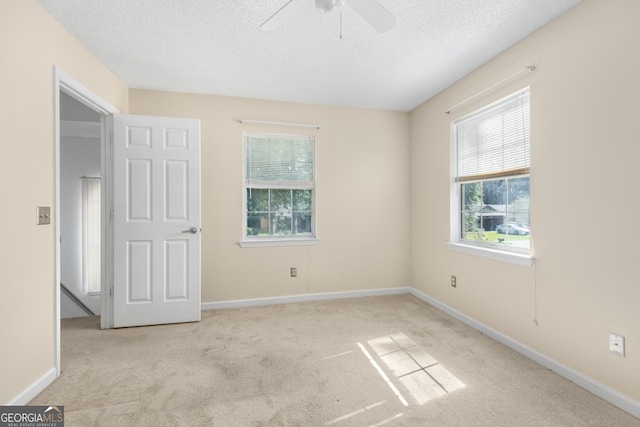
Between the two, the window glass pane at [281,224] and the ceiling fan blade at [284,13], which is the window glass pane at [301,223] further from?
the ceiling fan blade at [284,13]

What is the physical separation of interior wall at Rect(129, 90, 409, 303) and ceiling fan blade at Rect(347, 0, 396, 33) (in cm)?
220

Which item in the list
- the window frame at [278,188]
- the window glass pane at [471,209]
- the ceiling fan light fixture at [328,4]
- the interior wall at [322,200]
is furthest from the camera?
the window frame at [278,188]

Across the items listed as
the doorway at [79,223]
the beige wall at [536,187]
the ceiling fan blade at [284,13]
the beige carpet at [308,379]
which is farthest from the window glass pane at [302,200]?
the doorway at [79,223]

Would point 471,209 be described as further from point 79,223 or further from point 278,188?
point 79,223

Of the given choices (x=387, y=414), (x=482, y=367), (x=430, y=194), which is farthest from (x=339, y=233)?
(x=387, y=414)

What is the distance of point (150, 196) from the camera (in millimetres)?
3031

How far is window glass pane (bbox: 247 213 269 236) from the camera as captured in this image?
12.2 feet

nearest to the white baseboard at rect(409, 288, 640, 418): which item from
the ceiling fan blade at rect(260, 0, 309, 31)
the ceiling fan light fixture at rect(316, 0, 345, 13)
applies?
the ceiling fan light fixture at rect(316, 0, 345, 13)

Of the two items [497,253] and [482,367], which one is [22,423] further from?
[497,253]

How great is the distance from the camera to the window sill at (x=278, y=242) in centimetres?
361

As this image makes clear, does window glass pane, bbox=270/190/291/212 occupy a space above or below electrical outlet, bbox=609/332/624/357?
above

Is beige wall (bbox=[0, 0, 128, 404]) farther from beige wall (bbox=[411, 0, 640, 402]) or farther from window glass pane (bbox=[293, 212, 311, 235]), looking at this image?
beige wall (bbox=[411, 0, 640, 402])

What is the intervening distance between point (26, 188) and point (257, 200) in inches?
84.2

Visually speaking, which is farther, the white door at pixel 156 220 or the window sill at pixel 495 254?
the white door at pixel 156 220
